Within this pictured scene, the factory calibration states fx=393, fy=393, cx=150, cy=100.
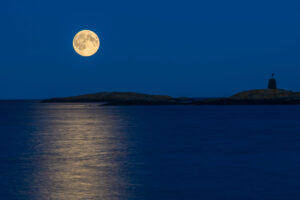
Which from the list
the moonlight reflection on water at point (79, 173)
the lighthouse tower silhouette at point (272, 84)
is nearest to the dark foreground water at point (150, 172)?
the moonlight reflection on water at point (79, 173)

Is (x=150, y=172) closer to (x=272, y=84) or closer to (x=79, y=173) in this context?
(x=79, y=173)

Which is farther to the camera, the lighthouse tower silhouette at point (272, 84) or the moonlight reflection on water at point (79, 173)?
the lighthouse tower silhouette at point (272, 84)

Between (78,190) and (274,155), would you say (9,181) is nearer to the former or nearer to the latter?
(78,190)

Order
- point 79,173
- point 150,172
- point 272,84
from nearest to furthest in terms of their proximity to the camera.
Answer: point 79,173, point 150,172, point 272,84

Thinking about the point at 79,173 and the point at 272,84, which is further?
the point at 272,84

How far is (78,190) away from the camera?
35.3 ft

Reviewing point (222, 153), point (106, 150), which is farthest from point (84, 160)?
point (222, 153)

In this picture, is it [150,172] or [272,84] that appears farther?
[272,84]

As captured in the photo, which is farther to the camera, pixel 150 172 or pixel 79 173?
pixel 150 172

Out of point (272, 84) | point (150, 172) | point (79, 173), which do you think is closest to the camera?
point (79, 173)

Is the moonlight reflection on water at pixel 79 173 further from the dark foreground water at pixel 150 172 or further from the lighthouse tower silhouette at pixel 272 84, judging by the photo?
the lighthouse tower silhouette at pixel 272 84

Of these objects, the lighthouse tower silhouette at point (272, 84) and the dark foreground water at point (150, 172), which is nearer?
the dark foreground water at point (150, 172)

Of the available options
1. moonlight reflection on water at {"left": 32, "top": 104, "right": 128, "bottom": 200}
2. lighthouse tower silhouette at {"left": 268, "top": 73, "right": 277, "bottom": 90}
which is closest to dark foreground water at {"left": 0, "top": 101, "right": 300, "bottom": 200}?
moonlight reflection on water at {"left": 32, "top": 104, "right": 128, "bottom": 200}

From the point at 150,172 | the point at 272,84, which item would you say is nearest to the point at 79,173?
the point at 150,172
